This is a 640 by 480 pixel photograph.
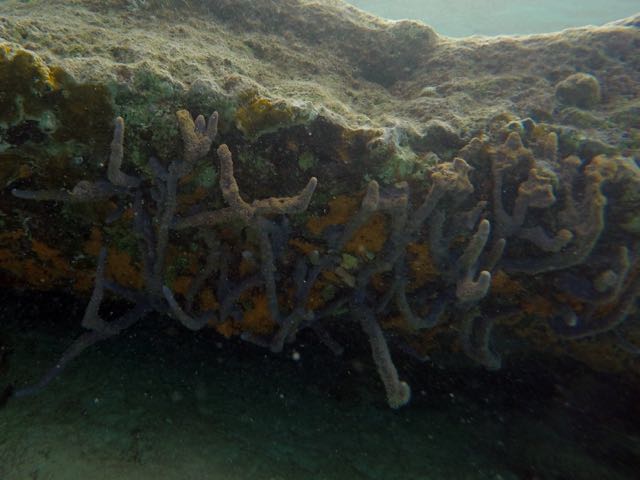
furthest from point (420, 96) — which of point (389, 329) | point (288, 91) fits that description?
point (389, 329)

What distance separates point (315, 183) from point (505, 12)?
153ft

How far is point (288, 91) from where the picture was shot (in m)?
2.49

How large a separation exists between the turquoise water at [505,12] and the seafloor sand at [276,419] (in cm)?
3848

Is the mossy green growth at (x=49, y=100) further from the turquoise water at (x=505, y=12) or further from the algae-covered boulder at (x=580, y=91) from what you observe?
the turquoise water at (x=505, y=12)

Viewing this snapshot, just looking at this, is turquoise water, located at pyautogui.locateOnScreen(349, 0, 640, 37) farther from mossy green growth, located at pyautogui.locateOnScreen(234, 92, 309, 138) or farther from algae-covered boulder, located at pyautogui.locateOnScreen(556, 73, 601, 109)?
mossy green growth, located at pyautogui.locateOnScreen(234, 92, 309, 138)

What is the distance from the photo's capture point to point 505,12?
126 feet

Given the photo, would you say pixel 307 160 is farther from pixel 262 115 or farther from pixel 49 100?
pixel 49 100

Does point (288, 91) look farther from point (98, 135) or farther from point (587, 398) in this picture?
point (587, 398)

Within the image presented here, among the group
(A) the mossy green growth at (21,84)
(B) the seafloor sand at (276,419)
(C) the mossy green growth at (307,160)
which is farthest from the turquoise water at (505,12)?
(A) the mossy green growth at (21,84)

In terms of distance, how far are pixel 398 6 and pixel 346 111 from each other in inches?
1762

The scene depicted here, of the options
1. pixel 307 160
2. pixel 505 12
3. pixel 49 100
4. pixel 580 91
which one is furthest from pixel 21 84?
pixel 505 12

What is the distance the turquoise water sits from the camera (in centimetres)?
3450

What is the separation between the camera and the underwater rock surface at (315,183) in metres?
2.04

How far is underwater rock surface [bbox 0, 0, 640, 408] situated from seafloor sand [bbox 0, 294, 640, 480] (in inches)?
11.4
